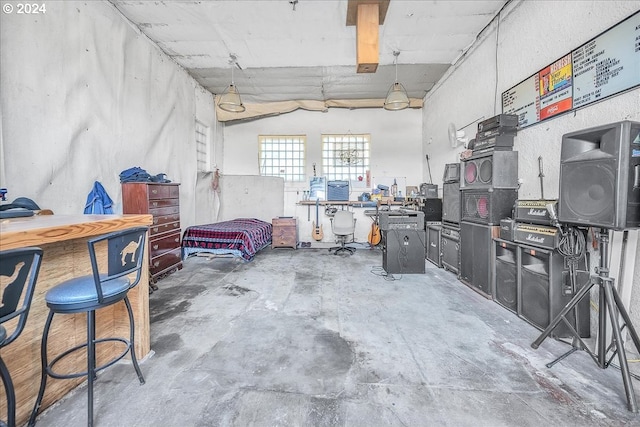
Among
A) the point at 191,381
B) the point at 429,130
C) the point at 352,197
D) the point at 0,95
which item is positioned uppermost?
the point at 429,130

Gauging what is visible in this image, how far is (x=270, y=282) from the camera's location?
3.65 m

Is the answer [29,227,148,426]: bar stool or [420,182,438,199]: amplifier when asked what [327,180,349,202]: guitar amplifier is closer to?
[420,182,438,199]: amplifier

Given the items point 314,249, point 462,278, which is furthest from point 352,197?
Answer: point 462,278

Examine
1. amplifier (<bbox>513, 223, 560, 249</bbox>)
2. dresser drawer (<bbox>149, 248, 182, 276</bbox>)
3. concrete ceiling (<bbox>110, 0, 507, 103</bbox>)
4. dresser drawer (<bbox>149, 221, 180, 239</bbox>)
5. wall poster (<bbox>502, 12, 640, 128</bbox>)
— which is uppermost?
concrete ceiling (<bbox>110, 0, 507, 103</bbox>)

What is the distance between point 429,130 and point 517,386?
537 centimetres

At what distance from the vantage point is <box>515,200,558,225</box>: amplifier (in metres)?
2.23

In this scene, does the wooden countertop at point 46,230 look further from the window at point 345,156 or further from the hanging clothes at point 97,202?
the window at point 345,156

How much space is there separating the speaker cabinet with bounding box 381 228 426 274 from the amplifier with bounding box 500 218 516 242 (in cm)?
120

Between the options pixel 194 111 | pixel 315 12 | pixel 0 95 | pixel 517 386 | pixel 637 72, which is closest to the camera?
pixel 517 386

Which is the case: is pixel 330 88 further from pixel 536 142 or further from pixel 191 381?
pixel 191 381

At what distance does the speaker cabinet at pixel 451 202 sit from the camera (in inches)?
149

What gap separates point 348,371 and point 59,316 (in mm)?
1746

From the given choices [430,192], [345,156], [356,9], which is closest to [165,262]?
[356,9]
